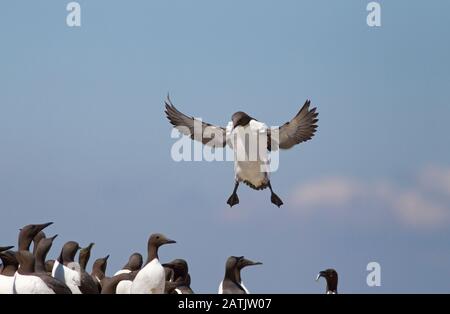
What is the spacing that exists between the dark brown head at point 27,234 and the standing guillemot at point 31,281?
2434 millimetres

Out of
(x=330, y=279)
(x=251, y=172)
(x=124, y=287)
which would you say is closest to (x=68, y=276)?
(x=124, y=287)

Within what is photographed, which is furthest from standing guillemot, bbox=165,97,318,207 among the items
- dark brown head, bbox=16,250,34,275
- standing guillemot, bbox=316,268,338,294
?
dark brown head, bbox=16,250,34,275

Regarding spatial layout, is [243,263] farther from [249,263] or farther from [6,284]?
[6,284]

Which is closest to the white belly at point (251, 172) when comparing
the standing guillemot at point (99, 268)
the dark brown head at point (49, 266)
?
the standing guillemot at point (99, 268)

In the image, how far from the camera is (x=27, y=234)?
2228 centimetres

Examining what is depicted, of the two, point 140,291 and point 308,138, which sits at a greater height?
point 308,138

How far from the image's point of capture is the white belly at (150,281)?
19.6 metres

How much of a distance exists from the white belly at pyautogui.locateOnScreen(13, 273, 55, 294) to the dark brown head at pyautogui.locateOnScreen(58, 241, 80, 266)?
2.69 m

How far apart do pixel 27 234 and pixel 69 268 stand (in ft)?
4.72
